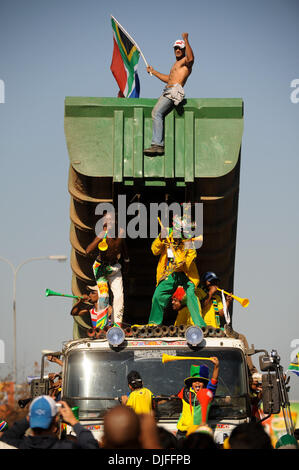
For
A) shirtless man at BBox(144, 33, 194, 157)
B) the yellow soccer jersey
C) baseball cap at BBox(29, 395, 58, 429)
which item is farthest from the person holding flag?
shirtless man at BBox(144, 33, 194, 157)

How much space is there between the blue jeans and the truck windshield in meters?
2.40

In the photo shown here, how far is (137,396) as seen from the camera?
6902mm

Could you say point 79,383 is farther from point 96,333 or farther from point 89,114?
point 89,114

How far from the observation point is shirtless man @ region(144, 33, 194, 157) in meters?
8.55

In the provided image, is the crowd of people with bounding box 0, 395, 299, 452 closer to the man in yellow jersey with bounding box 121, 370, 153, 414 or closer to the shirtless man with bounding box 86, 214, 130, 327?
the man in yellow jersey with bounding box 121, 370, 153, 414

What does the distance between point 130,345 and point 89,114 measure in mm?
2663

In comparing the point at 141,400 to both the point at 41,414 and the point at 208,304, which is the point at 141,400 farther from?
the point at 41,414

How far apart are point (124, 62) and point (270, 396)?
5.85 m

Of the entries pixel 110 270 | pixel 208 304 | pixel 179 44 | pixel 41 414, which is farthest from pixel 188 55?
pixel 41 414

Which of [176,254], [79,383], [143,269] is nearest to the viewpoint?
[79,383]

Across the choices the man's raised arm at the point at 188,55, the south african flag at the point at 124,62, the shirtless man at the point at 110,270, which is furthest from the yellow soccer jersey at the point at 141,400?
the south african flag at the point at 124,62

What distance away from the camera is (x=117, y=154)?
852 cm

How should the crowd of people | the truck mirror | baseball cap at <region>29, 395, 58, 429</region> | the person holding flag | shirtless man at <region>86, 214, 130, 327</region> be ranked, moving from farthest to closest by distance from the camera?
1. shirtless man at <region>86, 214, 130, 327</region>
2. the truck mirror
3. the person holding flag
4. baseball cap at <region>29, 395, 58, 429</region>
5. the crowd of people

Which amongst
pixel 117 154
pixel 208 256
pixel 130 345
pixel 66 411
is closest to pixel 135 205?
pixel 117 154
